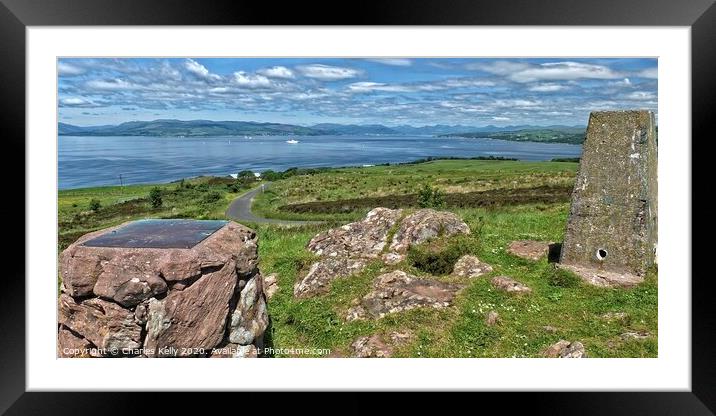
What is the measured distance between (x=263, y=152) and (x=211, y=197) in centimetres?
207

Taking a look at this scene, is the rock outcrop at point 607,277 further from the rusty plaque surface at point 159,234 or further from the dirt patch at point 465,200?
the rusty plaque surface at point 159,234

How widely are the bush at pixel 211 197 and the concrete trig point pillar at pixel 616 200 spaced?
A: 7.96m

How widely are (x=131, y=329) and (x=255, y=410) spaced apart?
1.85 metres

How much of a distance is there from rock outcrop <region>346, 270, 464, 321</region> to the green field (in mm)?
147

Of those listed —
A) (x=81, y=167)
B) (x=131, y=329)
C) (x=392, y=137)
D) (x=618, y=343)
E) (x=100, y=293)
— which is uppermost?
(x=392, y=137)

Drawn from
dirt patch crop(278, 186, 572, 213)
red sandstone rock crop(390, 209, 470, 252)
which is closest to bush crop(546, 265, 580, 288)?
red sandstone rock crop(390, 209, 470, 252)

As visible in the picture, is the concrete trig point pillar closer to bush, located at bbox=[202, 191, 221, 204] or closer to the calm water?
the calm water

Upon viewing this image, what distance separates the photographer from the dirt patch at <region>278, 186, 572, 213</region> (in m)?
12.4

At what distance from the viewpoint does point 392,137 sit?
945cm

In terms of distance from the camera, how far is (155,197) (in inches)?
383

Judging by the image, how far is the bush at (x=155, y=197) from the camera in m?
9.64
